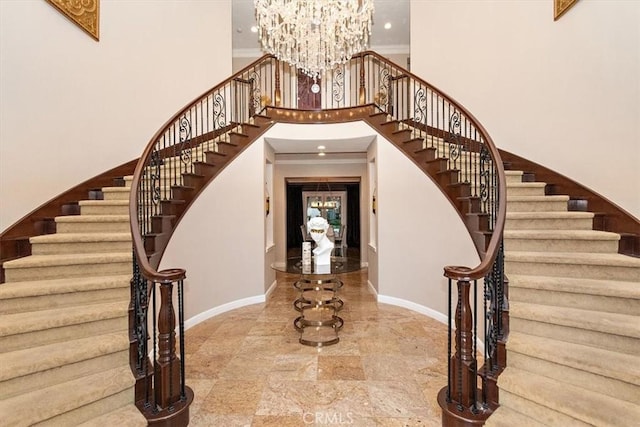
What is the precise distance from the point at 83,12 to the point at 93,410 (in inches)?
163

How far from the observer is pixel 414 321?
4254 mm

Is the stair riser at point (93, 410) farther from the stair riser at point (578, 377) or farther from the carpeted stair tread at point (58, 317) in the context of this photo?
the stair riser at point (578, 377)

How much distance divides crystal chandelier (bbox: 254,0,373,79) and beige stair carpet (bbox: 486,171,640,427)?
2.69 m

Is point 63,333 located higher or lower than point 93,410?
higher

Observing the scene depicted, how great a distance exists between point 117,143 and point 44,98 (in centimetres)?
96

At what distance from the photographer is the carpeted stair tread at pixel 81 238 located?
304 centimetres

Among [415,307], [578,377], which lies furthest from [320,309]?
[578,377]

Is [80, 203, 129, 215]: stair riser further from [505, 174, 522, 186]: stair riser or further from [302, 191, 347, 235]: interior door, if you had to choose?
[302, 191, 347, 235]: interior door

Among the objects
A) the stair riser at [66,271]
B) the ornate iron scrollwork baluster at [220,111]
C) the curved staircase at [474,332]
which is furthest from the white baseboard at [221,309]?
the ornate iron scrollwork baluster at [220,111]

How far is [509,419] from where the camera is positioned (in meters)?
2.04

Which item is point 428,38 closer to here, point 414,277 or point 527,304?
point 414,277

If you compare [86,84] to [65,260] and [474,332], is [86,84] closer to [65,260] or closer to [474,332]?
[65,260]

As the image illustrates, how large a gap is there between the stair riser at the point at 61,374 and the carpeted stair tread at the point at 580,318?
2815mm

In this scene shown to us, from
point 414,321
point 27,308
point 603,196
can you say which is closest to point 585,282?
point 603,196
